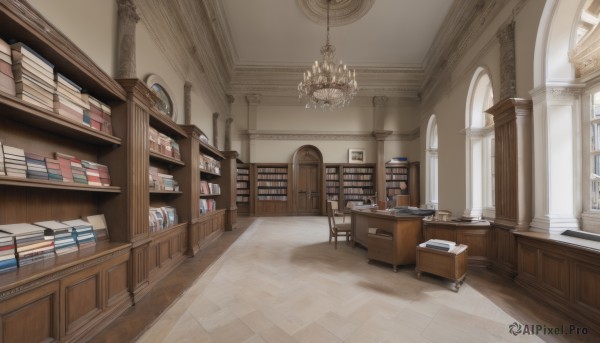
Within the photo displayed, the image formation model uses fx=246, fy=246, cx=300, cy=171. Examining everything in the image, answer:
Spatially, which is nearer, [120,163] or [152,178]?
[120,163]

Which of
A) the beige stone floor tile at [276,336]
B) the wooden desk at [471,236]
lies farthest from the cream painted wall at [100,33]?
the wooden desk at [471,236]

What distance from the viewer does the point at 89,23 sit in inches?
105

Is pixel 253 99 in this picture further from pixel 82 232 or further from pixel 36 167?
pixel 36 167

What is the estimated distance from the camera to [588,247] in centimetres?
242

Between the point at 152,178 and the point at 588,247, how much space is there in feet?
16.5

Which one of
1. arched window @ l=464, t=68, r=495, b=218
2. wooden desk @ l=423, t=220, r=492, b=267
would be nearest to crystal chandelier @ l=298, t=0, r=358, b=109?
arched window @ l=464, t=68, r=495, b=218

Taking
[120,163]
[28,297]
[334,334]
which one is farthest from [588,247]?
[120,163]

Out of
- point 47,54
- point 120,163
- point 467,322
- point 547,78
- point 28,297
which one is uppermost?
point 547,78

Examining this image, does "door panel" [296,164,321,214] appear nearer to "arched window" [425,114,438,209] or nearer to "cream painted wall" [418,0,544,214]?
"arched window" [425,114,438,209]

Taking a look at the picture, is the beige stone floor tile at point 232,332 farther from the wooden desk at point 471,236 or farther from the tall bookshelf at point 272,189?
the tall bookshelf at point 272,189

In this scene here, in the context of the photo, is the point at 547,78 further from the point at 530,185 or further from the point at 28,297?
the point at 28,297

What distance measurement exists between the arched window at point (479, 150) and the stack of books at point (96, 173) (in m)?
6.67

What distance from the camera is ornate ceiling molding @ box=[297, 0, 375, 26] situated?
6117 mm

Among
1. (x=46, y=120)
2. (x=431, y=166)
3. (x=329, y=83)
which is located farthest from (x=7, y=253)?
(x=431, y=166)
